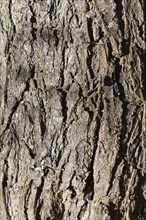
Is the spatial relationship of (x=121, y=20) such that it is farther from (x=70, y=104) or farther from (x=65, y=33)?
(x=70, y=104)

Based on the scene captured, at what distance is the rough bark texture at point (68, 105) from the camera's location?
2049mm

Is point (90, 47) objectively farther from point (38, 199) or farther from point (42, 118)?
point (38, 199)

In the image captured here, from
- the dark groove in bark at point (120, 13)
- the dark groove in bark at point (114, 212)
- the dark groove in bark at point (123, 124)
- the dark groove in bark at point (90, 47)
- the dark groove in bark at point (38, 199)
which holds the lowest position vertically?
the dark groove in bark at point (114, 212)

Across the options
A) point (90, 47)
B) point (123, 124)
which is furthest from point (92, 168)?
point (90, 47)

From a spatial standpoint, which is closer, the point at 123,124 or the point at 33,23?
the point at 33,23

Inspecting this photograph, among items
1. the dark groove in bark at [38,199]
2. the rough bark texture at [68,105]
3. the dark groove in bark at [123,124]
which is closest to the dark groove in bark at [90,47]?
the rough bark texture at [68,105]

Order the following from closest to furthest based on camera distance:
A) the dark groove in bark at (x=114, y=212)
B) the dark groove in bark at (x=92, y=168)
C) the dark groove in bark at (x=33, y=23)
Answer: the dark groove in bark at (x=33, y=23) < the dark groove in bark at (x=92, y=168) < the dark groove in bark at (x=114, y=212)

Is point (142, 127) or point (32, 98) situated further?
point (142, 127)

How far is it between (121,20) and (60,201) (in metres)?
0.81

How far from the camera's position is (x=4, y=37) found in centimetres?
206

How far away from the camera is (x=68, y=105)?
2096 millimetres

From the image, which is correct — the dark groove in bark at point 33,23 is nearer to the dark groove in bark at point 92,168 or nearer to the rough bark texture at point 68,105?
the rough bark texture at point 68,105

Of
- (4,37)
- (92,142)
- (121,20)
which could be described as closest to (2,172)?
(92,142)

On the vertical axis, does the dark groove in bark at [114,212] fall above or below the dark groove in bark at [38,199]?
below
